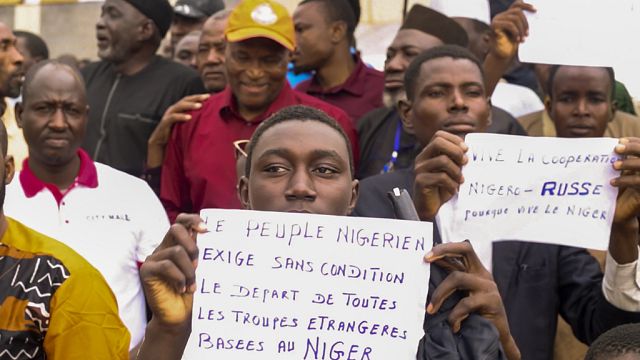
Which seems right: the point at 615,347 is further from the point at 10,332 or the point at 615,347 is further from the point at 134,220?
the point at 134,220

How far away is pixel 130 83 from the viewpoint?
308 inches

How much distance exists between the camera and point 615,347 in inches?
148

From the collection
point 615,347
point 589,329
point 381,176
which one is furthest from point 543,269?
point 615,347

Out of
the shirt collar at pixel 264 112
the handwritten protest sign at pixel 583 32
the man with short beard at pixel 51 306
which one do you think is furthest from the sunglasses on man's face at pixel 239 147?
the man with short beard at pixel 51 306

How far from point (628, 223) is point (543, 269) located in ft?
2.14

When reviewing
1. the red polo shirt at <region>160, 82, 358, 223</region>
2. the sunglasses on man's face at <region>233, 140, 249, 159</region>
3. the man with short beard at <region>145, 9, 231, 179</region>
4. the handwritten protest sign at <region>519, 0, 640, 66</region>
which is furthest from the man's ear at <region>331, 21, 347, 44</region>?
the handwritten protest sign at <region>519, 0, 640, 66</region>

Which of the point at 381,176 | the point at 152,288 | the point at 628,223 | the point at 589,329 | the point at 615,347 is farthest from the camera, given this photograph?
the point at 381,176

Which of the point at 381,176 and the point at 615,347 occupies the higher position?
the point at 381,176

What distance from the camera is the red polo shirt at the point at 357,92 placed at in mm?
7500

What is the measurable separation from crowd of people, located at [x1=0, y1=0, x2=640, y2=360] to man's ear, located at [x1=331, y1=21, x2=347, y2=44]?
0.02 metres

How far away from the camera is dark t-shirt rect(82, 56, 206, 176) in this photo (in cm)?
755

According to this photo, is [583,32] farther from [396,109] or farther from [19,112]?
[19,112]

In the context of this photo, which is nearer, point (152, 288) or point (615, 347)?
point (152, 288)

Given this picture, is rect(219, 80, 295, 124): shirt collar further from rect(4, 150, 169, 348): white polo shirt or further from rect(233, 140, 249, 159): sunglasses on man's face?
rect(4, 150, 169, 348): white polo shirt
